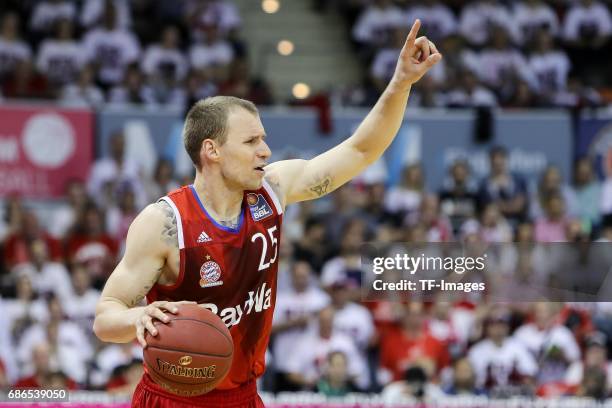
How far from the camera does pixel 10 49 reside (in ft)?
48.6

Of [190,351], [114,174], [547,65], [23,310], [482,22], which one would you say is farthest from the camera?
[482,22]

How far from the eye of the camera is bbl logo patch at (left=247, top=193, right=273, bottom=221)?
202 inches

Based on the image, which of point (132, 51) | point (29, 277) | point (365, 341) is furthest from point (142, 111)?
point (365, 341)

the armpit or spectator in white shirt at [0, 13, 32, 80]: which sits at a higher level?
spectator in white shirt at [0, 13, 32, 80]

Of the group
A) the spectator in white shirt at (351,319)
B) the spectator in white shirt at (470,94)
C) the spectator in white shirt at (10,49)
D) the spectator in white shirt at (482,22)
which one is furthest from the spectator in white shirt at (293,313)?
the spectator in white shirt at (482,22)

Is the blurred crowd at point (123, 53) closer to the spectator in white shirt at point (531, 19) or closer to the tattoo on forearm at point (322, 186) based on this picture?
the spectator in white shirt at point (531, 19)

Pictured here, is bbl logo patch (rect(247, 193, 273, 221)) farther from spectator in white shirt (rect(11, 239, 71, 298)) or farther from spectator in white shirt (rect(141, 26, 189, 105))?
spectator in white shirt (rect(141, 26, 189, 105))

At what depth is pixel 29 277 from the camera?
1146 cm

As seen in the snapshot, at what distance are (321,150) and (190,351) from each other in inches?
377

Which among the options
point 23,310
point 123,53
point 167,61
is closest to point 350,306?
point 23,310

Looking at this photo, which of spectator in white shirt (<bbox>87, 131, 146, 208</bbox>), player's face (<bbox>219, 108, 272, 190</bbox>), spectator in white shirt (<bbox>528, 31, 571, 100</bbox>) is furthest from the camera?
spectator in white shirt (<bbox>528, 31, 571, 100</bbox>)

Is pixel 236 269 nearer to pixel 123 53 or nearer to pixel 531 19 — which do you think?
pixel 123 53

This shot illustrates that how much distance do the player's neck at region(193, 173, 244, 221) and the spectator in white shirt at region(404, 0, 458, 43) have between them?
11598 mm

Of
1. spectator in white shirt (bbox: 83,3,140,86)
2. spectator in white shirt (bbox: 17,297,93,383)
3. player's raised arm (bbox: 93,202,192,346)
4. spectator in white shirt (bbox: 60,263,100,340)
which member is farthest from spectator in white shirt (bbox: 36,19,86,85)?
player's raised arm (bbox: 93,202,192,346)
